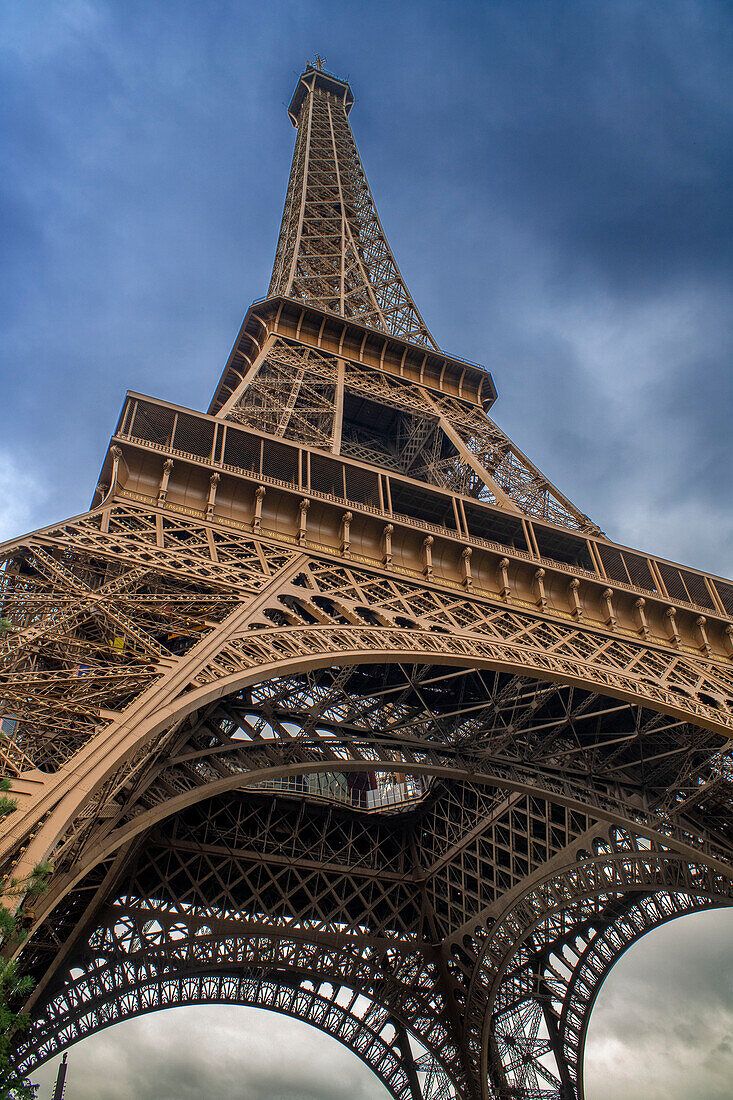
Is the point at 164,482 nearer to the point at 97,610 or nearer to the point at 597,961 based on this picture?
the point at 97,610

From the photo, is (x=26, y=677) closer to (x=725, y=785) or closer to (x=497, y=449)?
(x=725, y=785)

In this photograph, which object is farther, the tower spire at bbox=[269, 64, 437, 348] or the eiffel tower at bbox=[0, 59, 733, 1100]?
the tower spire at bbox=[269, 64, 437, 348]

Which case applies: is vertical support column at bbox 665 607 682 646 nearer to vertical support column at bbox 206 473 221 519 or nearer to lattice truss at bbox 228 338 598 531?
lattice truss at bbox 228 338 598 531

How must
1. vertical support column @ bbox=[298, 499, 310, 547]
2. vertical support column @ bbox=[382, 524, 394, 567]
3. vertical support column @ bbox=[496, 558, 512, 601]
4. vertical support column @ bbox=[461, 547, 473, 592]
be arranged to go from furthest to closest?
vertical support column @ bbox=[496, 558, 512, 601] < vertical support column @ bbox=[461, 547, 473, 592] < vertical support column @ bbox=[382, 524, 394, 567] < vertical support column @ bbox=[298, 499, 310, 547]

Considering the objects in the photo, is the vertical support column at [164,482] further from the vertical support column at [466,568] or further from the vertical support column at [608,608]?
the vertical support column at [608,608]

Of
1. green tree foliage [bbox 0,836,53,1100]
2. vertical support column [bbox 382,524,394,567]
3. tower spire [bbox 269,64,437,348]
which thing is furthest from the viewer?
tower spire [bbox 269,64,437,348]

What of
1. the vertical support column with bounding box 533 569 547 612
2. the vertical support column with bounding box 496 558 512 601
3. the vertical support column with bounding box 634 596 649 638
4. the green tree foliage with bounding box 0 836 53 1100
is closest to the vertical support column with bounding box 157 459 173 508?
the vertical support column with bounding box 496 558 512 601
